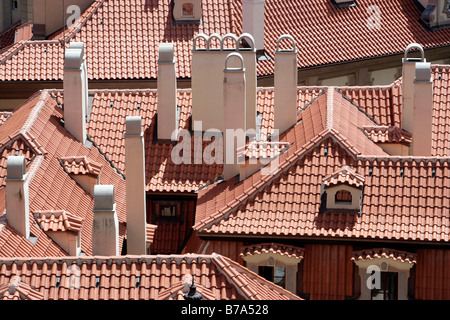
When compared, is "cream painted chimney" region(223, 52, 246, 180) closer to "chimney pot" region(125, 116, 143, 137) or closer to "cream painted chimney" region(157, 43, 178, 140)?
"chimney pot" region(125, 116, 143, 137)

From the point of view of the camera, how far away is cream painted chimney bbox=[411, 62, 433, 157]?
179ft

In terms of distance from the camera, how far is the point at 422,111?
5478 centimetres

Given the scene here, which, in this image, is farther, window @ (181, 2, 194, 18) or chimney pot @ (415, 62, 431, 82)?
window @ (181, 2, 194, 18)

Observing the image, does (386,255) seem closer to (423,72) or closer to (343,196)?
(343,196)

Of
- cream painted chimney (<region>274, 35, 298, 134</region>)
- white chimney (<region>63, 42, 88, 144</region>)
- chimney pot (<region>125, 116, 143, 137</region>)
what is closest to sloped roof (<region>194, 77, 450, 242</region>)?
chimney pot (<region>125, 116, 143, 137</region>)

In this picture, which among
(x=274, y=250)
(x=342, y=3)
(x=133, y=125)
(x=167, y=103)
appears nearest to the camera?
(x=274, y=250)

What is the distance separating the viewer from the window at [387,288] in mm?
48469

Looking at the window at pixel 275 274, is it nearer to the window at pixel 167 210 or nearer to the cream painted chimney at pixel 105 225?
the cream painted chimney at pixel 105 225

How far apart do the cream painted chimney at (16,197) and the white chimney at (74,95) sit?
9.12 metres

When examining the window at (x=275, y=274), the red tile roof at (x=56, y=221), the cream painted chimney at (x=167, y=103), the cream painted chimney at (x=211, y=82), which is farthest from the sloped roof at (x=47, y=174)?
the window at (x=275, y=274)

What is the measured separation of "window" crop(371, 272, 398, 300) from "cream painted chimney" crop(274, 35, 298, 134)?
8.87 metres

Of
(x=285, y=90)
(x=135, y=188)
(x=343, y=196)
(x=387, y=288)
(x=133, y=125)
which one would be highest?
(x=285, y=90)

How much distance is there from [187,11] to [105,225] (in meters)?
27.2

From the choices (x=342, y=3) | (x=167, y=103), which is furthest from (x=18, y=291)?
(x=342, y=3)
